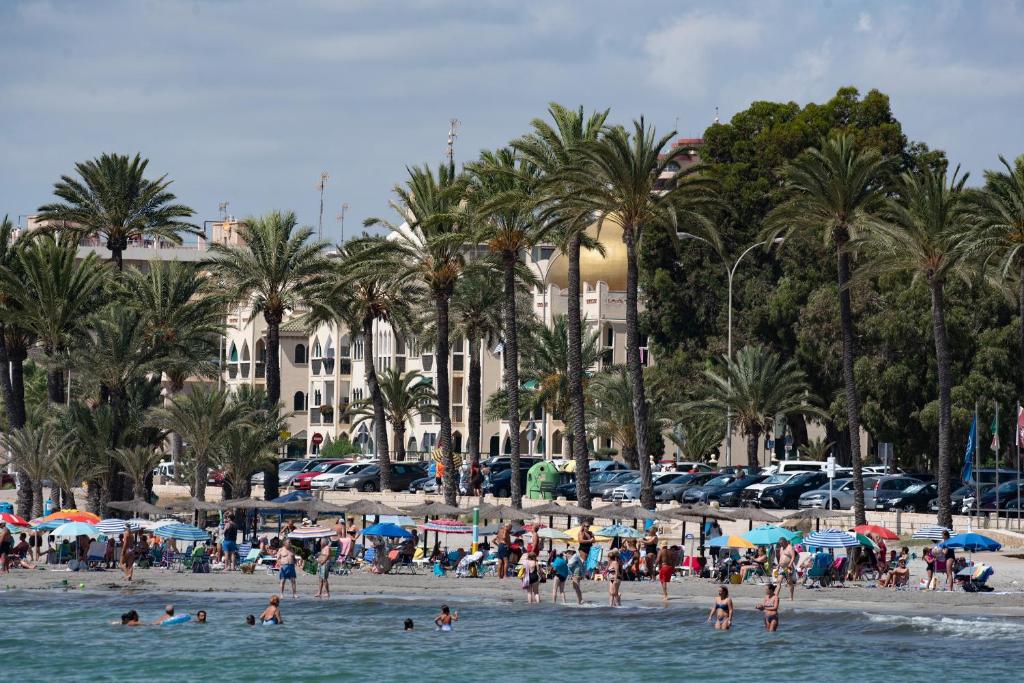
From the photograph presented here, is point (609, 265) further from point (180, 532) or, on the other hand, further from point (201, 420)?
point (180, 532)

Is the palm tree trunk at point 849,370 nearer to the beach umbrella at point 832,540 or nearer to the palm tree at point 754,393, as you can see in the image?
the beach umbrella at point 832,540

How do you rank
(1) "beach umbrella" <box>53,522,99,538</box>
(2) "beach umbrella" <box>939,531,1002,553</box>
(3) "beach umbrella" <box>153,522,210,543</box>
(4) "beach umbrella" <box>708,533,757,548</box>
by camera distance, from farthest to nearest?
(1) "beach umbrella" <box>53,522,99,538</box> < (3) "beach umbrella" <box>153,522,210,543</box> < (4) "beach umbrella" <box>708,533,757,548</box> < (2) "beach umbrella" <box>939,531,1002,553</box>

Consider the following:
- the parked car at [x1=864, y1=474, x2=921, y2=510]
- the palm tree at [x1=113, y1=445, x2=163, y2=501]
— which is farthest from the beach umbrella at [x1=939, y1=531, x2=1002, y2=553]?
the palm tree at [x1=113, y1=445, x2=163, y2=501]

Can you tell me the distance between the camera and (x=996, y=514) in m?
52.9

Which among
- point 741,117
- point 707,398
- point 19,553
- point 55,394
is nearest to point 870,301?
point 707,398

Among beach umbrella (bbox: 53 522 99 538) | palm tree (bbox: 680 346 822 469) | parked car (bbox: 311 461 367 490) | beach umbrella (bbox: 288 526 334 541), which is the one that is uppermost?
palm tree (bbox: 680 346 822 469)

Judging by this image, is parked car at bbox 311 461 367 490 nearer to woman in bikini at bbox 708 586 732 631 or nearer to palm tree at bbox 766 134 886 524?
palm tree at bbox 766 134 886 524

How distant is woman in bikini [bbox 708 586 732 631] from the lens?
3606 centimetres

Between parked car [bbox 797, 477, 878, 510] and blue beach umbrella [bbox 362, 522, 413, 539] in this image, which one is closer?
blue beach umbrella [bbox 362, 522, 413, 539]

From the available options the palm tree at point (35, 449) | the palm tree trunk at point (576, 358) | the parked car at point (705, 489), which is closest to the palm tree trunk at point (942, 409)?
the palm tree trunk at point (576, 358)

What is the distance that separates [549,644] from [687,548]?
53.5 ft

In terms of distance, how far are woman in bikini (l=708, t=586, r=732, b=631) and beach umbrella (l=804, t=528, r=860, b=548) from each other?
13.5 feet

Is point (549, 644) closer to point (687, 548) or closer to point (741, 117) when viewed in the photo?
point (687, 548)

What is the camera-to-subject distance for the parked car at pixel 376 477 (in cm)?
7300
